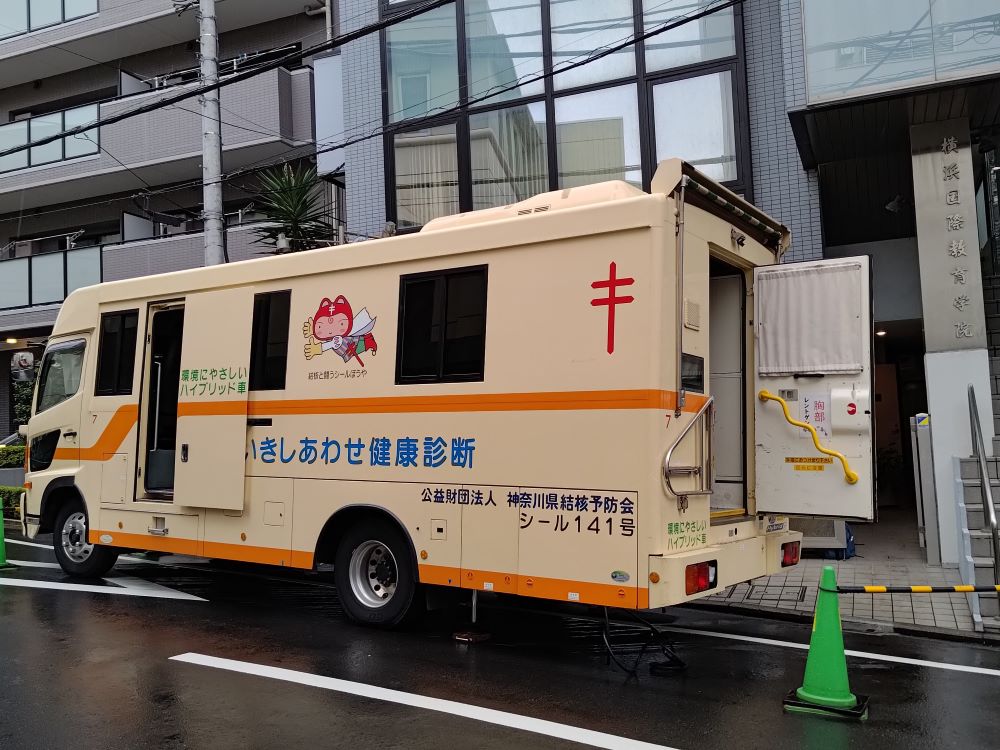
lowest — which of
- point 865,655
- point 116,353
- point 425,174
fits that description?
point 865,655

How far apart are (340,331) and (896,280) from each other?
963cm

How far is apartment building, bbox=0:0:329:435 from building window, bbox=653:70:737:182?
319 inches

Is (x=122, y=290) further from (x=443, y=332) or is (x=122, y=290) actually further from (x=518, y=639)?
(x=518, y=639)

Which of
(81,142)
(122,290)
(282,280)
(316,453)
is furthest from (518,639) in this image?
(81,142)

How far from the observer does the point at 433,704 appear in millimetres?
5281

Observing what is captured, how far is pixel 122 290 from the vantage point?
9.20 m

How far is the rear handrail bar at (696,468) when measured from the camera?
18.7ft

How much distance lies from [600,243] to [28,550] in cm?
1036

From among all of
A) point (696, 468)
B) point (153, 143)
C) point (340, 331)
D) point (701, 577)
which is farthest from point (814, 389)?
point (153, 143)

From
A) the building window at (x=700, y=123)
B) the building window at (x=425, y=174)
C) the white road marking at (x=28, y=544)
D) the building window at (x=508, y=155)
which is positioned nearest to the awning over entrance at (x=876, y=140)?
the building window at (x=700, y=123)

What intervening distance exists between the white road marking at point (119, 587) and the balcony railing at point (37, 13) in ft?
50.5

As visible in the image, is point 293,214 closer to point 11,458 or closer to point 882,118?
point 882,118

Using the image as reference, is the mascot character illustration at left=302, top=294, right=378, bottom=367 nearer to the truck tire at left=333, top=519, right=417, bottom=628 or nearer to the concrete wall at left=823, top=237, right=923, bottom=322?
the truck tire at left=333, top=519, right=417, bottom=628

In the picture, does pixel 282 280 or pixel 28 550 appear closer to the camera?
pixel 282 280
